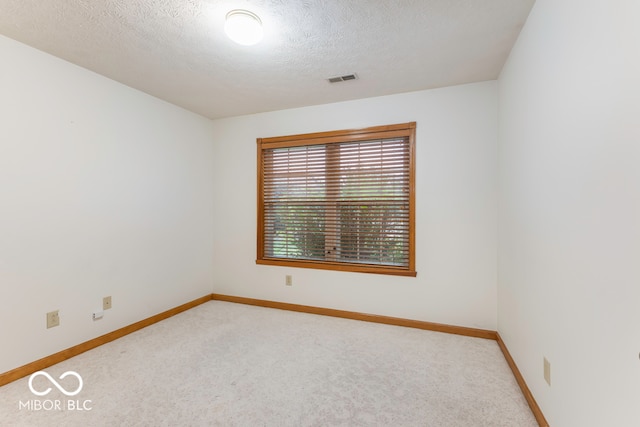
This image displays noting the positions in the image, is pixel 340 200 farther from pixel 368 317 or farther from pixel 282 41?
pixel 282 41

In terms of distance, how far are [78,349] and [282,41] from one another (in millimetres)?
2981

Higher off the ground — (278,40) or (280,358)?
(278,40)

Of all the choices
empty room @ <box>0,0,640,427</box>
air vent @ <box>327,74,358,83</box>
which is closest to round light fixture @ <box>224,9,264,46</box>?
empty room @ <box>0,0,640,427</box>

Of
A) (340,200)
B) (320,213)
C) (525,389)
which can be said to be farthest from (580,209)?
(320,213)

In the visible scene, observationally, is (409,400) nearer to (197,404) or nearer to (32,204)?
(197,404)

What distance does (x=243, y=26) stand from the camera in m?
1.74

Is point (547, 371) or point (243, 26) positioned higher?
point (243, 26)

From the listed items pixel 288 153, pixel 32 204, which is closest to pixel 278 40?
A: pixel 288 153

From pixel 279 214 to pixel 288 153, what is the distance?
2.52ft

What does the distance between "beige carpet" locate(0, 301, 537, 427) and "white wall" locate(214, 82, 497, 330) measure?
13.3 inches

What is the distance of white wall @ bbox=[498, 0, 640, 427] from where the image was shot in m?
0.92

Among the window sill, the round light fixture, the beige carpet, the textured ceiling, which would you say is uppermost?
the textured ceiling

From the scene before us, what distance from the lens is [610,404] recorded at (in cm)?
100

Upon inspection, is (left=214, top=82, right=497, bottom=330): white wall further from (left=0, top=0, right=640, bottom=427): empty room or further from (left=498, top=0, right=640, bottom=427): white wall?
(left=498, top=0, right=640, bottom=427): white wall
